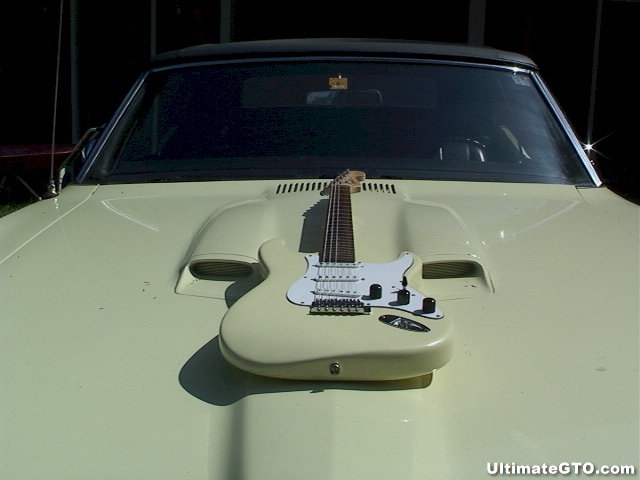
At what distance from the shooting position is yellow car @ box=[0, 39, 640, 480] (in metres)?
1.27

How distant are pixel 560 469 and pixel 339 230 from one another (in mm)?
855

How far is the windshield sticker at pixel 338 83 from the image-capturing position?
9.04 ft

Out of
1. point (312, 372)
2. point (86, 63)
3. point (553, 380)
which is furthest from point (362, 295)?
point (86, 63)

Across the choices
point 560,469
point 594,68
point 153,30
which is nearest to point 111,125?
point 560,469

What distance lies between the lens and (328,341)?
1369mm

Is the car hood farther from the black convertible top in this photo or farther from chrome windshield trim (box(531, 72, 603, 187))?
the black convertible top

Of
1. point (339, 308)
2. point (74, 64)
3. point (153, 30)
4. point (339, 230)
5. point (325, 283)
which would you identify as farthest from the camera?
point (74, 64)

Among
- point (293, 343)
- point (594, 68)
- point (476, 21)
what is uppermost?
point (476, 21)

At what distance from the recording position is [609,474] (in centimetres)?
121

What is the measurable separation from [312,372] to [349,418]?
0.11m

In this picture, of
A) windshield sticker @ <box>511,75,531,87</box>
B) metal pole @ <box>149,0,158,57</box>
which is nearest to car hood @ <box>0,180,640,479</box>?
windshield sticker @ <box>511,75,531,87</box>

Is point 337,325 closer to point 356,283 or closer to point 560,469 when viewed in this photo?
point 356,283

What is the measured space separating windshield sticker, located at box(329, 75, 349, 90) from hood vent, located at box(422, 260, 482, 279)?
1097 mm

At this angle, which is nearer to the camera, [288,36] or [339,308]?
[339,308]
